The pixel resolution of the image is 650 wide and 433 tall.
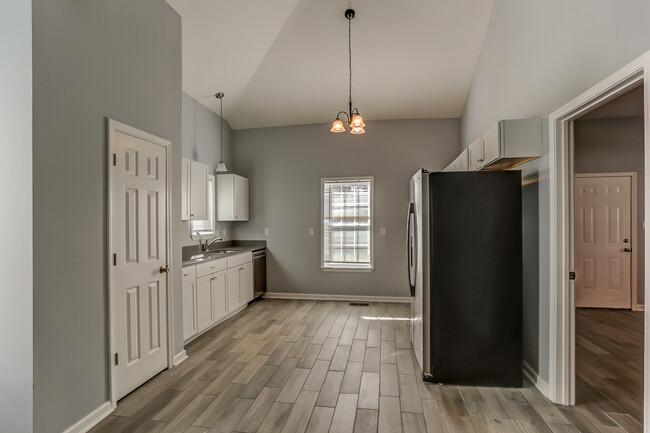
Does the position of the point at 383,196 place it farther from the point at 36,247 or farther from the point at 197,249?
the point at 36,247

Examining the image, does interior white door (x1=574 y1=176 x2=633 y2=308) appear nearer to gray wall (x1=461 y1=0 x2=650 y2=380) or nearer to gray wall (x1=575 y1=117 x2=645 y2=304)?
gray wall (x1=575 y1=117 x2=645 y2=304)

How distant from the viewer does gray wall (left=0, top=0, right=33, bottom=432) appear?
1829 mm

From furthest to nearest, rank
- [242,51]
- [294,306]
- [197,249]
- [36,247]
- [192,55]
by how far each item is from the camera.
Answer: [294,306], [197,249], [242,51], [192,55], [36,247]

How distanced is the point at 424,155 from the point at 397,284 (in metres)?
2.13

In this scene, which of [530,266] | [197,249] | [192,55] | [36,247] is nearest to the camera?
[36,247]

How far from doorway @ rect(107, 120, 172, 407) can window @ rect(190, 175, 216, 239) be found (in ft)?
5.76

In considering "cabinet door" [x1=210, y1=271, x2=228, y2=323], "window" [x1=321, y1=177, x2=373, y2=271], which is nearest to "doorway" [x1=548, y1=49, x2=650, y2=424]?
"window" [x1=321, y1=177, x2=373, y2=271]

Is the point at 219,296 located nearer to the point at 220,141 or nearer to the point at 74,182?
the point at 74,182

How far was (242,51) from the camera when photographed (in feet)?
13.7

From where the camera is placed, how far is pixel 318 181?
18.4 ft

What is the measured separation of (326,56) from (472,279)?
3.31m

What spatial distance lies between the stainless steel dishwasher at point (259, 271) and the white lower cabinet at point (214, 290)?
17 cm

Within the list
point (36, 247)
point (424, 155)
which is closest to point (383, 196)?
point (424, 155)

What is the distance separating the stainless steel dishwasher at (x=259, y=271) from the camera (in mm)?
5328
